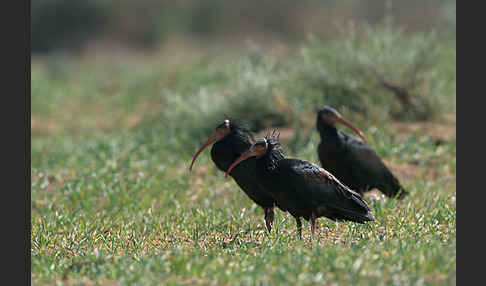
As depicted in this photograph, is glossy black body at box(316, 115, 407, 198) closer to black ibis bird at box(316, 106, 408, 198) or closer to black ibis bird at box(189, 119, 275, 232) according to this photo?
black ibis bird at box(316, 106, 408, 198)

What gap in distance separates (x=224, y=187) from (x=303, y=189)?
3.45 metres

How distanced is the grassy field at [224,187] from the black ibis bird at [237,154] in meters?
0.31

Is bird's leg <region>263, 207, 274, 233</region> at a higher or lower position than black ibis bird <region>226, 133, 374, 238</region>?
lower

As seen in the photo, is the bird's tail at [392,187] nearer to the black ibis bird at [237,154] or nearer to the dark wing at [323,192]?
the black ibis bird at [237,154]

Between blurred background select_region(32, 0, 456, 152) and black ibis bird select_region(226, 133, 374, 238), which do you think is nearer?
black ibis bird select_region(226, 133, 374, 238)

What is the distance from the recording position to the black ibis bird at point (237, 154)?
684 centimetres

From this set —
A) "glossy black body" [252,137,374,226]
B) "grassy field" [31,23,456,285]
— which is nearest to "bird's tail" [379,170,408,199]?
"grassy field" [31,23,456,285]

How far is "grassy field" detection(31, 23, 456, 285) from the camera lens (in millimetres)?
4867

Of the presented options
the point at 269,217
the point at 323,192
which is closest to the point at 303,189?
the point at 323,192

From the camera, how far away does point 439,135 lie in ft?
38.1

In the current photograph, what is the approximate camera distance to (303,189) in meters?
5.96

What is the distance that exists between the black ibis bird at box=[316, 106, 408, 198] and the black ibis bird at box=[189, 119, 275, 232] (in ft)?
3.77

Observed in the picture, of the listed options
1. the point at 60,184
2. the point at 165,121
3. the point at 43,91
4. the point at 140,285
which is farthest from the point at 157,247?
the point at 43,91

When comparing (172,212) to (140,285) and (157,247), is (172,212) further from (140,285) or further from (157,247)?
(140,285)
